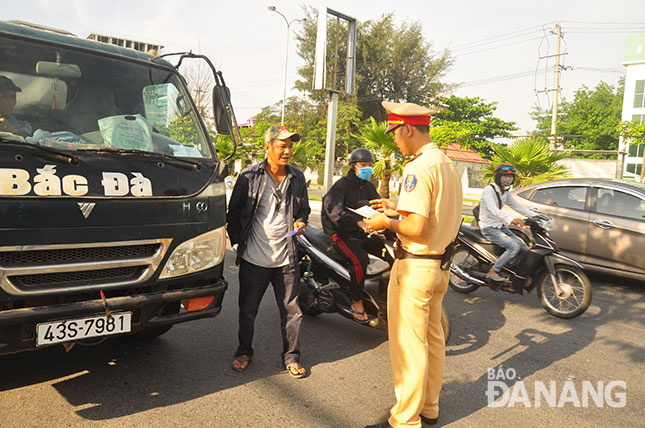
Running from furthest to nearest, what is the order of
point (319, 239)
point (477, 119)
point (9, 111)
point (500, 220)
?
point (477, 119) < point (500, 220) < point (319, 239) < point (9, 111)

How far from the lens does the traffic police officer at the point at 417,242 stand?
2.79m

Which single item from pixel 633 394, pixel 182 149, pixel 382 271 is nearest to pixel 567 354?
pixel 633 394

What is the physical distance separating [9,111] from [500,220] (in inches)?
201

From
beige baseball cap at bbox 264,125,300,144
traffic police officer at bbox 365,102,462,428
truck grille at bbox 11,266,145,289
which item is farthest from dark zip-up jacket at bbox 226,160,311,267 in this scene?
traffic police officer at bbox 365,102,462,428

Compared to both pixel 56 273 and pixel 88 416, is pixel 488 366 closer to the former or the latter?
pixel 88 416

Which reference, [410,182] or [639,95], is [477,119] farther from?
[410,182]

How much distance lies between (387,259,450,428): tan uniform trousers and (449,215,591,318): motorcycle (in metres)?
3.15

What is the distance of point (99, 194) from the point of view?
2947 mm

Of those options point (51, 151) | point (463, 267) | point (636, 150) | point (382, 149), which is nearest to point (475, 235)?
point (463, 267)

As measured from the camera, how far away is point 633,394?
12.0ft

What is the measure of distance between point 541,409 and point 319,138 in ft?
125

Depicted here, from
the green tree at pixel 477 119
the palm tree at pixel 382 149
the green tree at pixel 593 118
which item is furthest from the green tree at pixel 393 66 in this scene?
the palm tree at pixel 382 149

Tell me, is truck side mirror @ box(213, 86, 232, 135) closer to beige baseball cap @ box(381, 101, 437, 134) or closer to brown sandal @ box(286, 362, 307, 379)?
beige baseball cap @ box(381, 101, 437, 134)

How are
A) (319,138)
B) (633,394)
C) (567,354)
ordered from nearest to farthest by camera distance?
(633,394)
(567,354)
(319,138)
